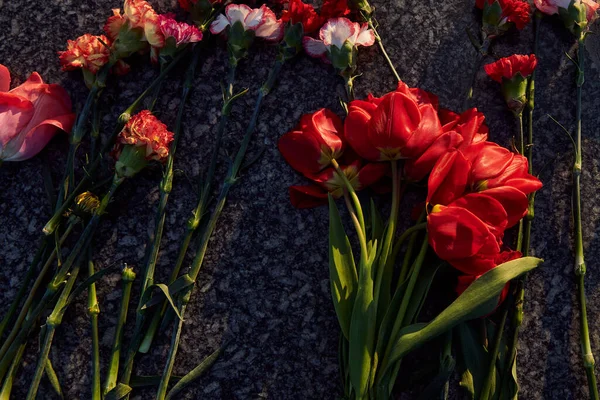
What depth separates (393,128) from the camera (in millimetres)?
1018

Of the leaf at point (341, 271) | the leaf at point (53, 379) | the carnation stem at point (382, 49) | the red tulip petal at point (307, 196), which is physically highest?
the carnation stem at point (382, 49)

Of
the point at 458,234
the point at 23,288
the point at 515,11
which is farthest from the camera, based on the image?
the point at 515,11

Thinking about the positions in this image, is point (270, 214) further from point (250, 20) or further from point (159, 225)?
point (250, 20)

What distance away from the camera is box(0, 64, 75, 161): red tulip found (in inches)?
43.4

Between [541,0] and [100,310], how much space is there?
3.41 ft

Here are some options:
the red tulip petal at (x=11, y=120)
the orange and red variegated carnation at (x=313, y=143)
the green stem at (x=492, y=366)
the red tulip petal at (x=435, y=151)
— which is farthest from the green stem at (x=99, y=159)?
the green stem at (x=492, y=366)

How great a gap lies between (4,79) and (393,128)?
0.72 meters

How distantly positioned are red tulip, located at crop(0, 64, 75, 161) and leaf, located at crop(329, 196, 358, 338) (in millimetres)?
519

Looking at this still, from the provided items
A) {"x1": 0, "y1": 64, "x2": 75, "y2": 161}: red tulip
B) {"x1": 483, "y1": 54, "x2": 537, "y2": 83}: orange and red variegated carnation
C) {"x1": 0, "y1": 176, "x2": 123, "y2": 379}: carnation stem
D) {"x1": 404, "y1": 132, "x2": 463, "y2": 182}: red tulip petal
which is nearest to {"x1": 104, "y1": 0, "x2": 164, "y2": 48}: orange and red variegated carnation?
{"x1": 0, "y1": 64, "x2": 75, "y2": 161}: red tulip

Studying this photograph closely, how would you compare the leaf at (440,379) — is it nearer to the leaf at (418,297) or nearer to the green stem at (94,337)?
the leaf at (418,297)

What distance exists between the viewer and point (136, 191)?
1141 mm

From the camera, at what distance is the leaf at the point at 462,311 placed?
3.20 ft

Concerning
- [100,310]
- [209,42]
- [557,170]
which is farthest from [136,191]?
[557,170]

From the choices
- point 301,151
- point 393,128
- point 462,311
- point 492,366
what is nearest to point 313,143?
point 301,151
